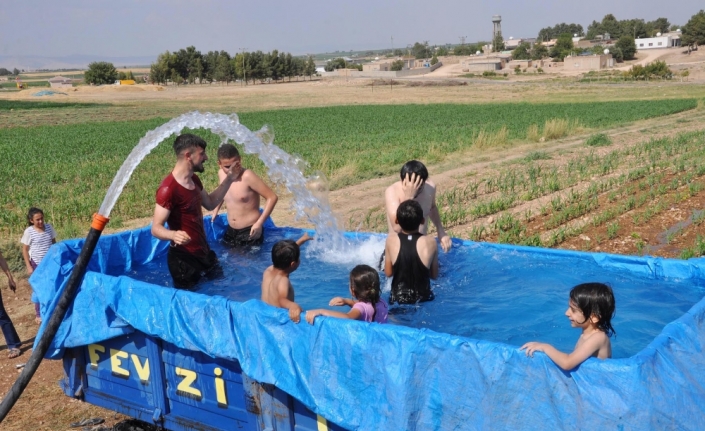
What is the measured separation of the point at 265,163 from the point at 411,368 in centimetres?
468

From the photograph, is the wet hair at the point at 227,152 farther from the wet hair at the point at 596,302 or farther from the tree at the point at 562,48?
the tree at the point at 562,48

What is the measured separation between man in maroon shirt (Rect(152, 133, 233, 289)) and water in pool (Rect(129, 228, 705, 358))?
9.3 inches

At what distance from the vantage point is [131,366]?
443cm

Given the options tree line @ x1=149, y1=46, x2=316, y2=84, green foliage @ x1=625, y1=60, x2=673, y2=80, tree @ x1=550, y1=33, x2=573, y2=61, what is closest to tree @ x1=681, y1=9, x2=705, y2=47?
tree @ x1=550, y1=33, x2=573, y2=61

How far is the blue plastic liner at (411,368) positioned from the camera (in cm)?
287

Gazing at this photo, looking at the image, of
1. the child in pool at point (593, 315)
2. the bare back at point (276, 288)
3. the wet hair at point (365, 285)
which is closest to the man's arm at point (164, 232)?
the bare back at point (276, 288)

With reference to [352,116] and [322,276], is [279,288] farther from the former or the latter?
[352,116]

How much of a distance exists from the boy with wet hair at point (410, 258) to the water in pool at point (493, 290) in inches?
5.4

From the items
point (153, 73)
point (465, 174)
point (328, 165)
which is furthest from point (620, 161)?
point (153, 73)

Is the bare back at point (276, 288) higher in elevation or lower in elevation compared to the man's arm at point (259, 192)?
lower

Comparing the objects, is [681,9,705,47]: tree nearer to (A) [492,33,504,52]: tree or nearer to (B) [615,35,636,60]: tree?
(B) [615,35,636,60]: tree

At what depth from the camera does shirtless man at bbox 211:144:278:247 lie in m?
7.00

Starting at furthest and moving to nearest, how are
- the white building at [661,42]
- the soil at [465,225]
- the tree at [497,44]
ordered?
the tree at [497,44] < the white building at [661,42] < the soil at [465,225]

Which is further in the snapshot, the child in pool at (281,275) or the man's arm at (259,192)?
the man's arm at (259,192)
